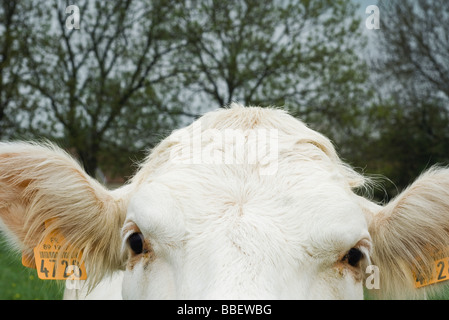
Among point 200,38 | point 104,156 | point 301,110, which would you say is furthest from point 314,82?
point 104,156

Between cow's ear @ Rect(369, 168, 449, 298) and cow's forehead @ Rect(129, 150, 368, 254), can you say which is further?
cow's ear @ Rect(369, 168, 449, 298)

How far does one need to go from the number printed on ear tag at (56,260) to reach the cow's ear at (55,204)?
0.05 metres

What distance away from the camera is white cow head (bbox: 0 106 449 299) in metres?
2.05

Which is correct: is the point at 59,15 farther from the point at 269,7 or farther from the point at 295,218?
the point at 295,218

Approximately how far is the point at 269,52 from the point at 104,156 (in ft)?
27.7

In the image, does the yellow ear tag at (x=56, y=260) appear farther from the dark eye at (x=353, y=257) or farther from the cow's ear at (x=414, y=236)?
the cow's ear at (x=414, y=236)

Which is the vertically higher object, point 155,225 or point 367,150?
point 155,225

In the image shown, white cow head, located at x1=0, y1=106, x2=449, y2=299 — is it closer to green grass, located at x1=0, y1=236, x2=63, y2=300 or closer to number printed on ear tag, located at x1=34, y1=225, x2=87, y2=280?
number printed on ear tag, located at x1=34, y1=225, x2=87, y2=280

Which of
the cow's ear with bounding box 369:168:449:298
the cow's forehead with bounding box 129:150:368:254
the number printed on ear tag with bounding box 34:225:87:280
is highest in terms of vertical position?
the cow's forehead with bounding box 129:150:368:254

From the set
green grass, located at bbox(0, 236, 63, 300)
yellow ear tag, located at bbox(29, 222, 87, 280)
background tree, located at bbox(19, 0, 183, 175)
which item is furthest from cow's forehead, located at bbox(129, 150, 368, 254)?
background tree, located at bbox(19, 0, 183, 175)

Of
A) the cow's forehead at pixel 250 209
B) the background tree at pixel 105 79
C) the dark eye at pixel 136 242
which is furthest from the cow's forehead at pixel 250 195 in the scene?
the background tree at pixel 105 79

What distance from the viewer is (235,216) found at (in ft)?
7.06

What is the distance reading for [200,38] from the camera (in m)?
20.1

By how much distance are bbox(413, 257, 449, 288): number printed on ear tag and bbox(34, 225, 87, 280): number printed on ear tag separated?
7.00ft
